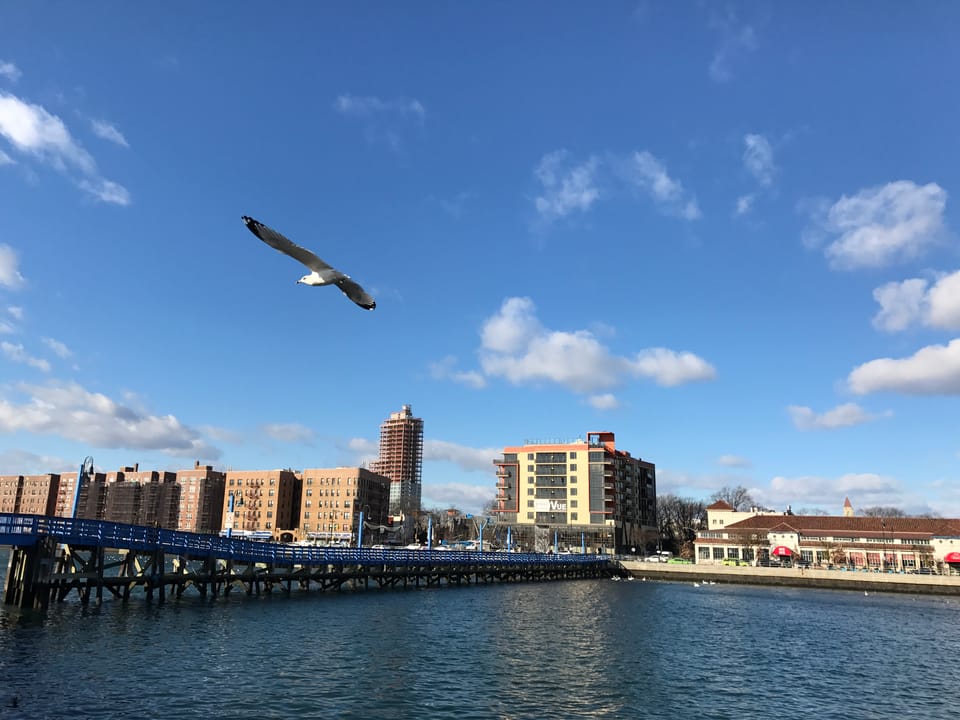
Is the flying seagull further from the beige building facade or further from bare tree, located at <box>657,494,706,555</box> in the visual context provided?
bare tree, located at <box>657,494,706,555</box>

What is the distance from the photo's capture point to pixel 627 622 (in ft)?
158

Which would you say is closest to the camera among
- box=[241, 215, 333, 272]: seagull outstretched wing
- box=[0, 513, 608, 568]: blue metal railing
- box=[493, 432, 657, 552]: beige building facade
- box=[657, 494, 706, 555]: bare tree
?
box=[241, 215, 333, 272]: seagull outstretched wing

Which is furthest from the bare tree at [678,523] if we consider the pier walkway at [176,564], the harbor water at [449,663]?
the harbor water at [449,663]

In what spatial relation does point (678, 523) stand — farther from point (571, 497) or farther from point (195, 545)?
point (195, 545)

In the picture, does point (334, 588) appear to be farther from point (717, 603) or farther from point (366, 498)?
point (366, 498)

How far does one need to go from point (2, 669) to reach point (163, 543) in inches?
893

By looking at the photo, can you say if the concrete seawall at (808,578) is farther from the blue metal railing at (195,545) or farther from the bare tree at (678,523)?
Answer: the bare tree at (678,523)

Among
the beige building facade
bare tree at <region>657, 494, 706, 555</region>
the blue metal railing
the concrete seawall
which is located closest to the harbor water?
the blue metal railing

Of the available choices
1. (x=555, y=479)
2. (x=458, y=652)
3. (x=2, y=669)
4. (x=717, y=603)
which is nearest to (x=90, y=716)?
(x=2, y=669)

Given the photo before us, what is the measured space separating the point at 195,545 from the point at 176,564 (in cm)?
184

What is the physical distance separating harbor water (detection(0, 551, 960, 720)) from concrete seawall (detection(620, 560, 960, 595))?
4276 centimetres

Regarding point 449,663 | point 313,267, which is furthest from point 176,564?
point 313,267

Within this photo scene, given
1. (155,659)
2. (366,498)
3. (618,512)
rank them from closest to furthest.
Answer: (155,659), (618,512), (366,498)

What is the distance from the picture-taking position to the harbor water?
22.7m
